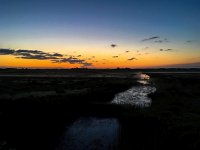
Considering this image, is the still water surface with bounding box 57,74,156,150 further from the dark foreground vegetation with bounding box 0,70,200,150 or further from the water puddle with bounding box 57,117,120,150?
the dark foreground vegetation with bounding box 0,70,200,150

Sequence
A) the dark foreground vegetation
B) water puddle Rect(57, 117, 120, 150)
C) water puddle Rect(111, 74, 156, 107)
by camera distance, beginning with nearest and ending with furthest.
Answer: the dark foreground vegetation
water puddle Rect(57, 117, 120, 150)
water puddle Rect(111, 74, 156, 107)

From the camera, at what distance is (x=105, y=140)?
61.9ft

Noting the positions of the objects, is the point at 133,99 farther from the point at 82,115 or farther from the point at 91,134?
the point at 91,134

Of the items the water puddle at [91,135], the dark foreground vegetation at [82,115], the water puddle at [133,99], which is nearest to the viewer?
the dark foreground vegetation at [82,115]

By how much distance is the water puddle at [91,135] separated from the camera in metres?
17.4

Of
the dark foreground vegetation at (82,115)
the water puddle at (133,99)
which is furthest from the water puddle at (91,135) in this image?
the water puddle at (133,99)

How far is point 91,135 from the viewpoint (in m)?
20.3

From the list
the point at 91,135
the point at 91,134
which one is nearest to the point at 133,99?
the point at 91,134

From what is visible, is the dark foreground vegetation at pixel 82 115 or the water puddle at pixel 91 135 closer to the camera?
the dark foreground vegetation at pixel 82 115

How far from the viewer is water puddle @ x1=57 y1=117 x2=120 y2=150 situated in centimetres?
1739

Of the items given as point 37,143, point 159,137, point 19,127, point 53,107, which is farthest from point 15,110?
point 159,137

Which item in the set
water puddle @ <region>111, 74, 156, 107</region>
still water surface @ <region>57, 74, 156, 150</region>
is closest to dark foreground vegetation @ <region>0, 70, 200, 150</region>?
still water surface @ <region>57, 74, 156, 150</region>

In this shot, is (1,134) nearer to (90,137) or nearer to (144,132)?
(90,137)

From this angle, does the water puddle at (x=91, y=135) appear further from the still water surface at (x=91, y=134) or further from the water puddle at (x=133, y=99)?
the water puddle at (x=133, y=99)
